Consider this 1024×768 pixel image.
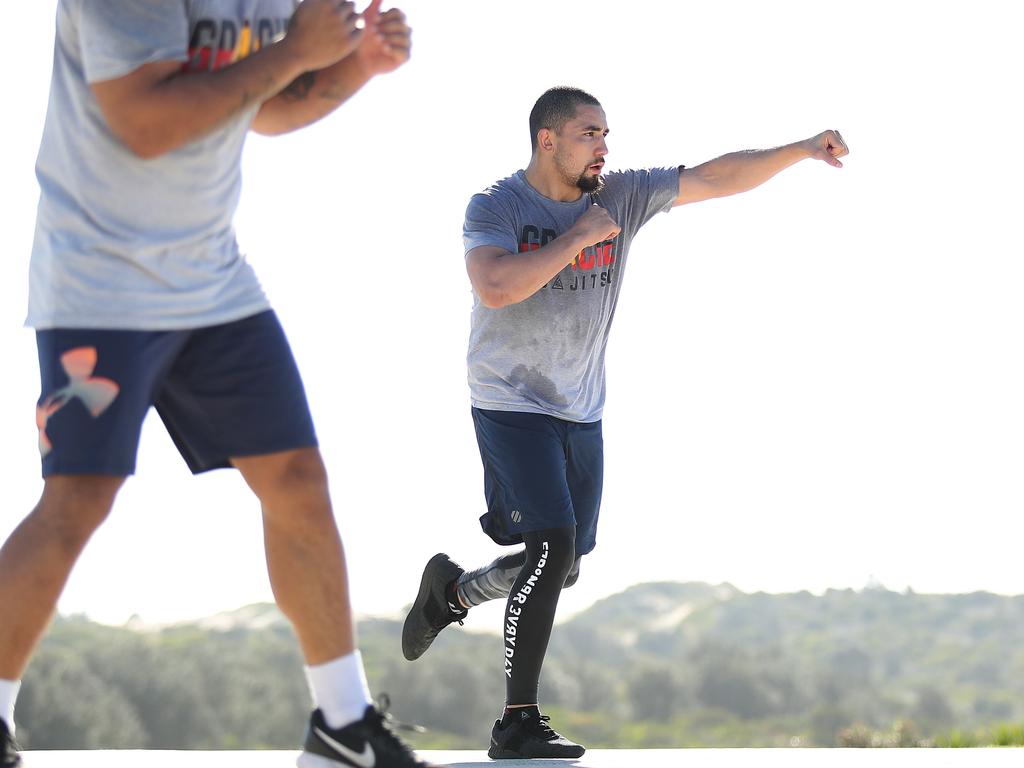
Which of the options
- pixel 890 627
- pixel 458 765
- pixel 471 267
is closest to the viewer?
pixel 458 765

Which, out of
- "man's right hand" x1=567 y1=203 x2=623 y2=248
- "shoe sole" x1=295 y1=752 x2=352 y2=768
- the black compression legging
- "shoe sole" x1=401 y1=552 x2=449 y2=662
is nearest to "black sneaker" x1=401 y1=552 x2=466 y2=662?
"shoe sole" x1=401 y1=552 x2=449 y2=662

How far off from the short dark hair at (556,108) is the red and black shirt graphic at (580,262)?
448 millimetres

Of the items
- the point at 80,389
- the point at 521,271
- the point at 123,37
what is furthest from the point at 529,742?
the point at 123,37

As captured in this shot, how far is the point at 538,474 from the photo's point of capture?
17.9ft

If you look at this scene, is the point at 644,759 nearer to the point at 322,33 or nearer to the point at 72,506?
the point at 72,506

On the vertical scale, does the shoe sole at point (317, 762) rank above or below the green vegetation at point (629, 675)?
above

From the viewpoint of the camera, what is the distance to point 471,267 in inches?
212

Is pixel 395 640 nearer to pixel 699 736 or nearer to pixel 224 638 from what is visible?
pixel 224 638

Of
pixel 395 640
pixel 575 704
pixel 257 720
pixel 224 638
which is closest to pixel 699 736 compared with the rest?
pixel 575 704

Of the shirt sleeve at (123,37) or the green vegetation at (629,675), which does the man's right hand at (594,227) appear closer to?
the shirt sleeve at (123,37)

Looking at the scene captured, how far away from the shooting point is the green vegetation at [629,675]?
204 ft

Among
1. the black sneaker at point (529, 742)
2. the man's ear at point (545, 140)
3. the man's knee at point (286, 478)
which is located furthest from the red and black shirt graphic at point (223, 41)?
the black sneaker at point (529, 742)

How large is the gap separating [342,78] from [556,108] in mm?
2201

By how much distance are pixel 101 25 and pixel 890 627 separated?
8817 cm
